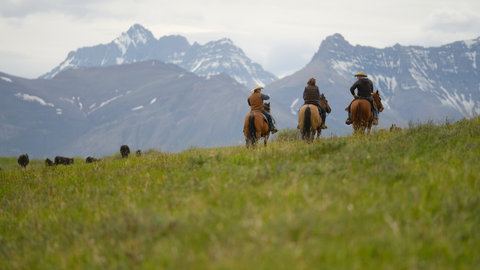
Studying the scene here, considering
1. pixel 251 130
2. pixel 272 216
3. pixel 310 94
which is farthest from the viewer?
pixel 310 94

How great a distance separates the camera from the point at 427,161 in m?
8.99

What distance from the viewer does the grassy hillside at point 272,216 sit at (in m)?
4.87

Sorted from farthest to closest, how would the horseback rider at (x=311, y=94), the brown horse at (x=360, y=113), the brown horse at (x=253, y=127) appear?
the horseback rider at (x=311, y=94), the brown horse at (x=360, y=113), the brown horse at (x=253, y=127)

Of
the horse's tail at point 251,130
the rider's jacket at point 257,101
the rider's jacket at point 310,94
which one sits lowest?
the horse's tail at point 251,130

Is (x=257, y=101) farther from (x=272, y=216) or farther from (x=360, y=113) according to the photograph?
(x=272, y=216)

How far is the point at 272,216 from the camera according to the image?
5801 millimetres

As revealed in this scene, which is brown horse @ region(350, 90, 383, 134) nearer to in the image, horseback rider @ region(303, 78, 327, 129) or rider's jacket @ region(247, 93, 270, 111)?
horseback rider @ region(303, 78, 327, 129)

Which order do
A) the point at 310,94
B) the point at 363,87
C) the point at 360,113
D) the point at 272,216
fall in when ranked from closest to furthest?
the point at 272,216, the point at 360,113, the point at 363,87, the point at 310,94

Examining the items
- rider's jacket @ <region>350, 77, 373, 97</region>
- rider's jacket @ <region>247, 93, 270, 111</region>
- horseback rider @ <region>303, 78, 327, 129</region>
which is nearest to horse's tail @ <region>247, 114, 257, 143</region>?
rider's jacket @ <region>247, 93, 270, 111</region>

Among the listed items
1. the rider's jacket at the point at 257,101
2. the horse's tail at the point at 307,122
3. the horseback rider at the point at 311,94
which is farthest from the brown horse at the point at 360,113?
the rider's jacket at the point at 257,101

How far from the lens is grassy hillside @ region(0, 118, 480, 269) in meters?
4.87

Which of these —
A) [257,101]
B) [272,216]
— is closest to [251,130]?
[257,101]

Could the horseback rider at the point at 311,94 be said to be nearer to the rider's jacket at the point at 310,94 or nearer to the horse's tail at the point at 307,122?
the rider's jacket at the point at 310,94

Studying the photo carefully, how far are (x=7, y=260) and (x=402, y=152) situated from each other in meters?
8.37
